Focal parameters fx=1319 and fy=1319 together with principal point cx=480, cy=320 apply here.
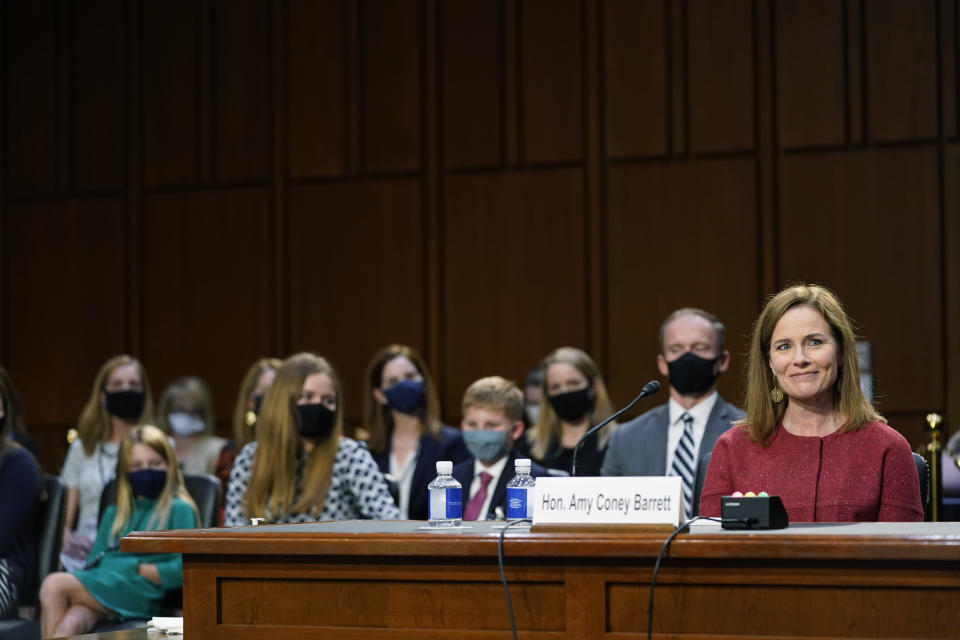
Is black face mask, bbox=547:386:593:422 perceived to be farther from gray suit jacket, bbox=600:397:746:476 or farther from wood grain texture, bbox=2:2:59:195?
wood grain texture, bbox=2:2:59:195

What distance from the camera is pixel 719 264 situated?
789 cm

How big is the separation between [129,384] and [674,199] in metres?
3.43

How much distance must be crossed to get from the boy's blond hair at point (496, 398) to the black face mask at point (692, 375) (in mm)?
694

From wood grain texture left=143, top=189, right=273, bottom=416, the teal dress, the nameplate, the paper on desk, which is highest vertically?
wood grain texture left=143, top=189, right=273, bottom=416

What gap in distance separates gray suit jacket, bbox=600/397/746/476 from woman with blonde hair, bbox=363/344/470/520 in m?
1.05

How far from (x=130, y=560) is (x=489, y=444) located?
4.63 ft

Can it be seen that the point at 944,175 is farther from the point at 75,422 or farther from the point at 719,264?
the point at 75,422

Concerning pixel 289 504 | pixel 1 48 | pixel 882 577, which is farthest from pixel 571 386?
pixel 1 48

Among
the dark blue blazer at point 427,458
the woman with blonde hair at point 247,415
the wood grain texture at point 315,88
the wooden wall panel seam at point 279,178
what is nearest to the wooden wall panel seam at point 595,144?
the wood grain texture at point 315,88

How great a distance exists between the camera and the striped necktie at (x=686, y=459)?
4.61 metres

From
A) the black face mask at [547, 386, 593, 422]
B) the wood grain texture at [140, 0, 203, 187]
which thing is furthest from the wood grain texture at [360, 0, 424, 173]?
the black face mask at [547, 386, 593, 422]

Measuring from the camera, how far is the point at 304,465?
4988 mm

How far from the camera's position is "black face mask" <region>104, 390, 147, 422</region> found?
21.4 feet

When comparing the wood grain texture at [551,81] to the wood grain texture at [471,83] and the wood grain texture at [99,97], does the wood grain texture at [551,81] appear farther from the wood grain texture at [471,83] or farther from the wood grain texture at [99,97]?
the wood grain texture at [99,97]
